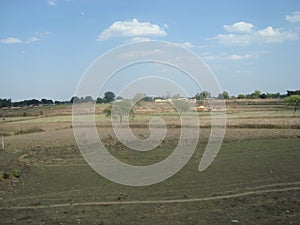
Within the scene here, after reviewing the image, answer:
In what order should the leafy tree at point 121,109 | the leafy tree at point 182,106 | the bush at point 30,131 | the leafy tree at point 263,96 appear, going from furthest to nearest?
1. the leafy tree at point 263,96
2. the bush at point 30,131
3. the leafy tree at point 121,109
4. the leafy tree at point 182,106

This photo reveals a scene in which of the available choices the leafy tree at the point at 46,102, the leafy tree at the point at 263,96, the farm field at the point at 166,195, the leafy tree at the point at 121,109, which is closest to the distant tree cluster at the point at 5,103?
the leafy tree at the point at 46,102

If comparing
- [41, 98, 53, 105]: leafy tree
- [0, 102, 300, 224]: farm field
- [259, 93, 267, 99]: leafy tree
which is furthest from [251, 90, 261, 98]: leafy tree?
[0, 102, 300, 224]: farm field

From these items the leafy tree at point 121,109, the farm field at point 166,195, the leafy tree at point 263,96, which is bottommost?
the farm field at point 166,195

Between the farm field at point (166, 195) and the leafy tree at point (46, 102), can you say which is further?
the leafy tree at point (46, 102)

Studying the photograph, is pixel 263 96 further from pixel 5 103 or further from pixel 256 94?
pixel 5 103

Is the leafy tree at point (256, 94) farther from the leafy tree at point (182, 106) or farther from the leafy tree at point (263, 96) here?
the leafy tree at point (182, 106)

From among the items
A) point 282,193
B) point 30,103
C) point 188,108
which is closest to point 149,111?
point 188,108

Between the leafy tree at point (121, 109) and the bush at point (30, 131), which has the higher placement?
the leafy tree at point (121, 109)

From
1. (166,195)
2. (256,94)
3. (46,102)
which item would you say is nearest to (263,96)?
(256,94)

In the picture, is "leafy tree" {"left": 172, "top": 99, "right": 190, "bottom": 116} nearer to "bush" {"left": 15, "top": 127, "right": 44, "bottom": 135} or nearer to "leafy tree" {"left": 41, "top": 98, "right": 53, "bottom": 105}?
"bush" {"left": 15, "top": 127, "right": 44, "bottom": 135}

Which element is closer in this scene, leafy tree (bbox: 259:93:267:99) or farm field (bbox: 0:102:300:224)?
farm field (bbox: 0:102:300:224)

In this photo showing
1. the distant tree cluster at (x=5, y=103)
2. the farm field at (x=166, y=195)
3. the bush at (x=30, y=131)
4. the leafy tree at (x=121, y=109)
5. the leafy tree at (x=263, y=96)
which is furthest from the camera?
the leafy tree at (x=263, y=96)

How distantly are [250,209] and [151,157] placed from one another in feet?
30.4

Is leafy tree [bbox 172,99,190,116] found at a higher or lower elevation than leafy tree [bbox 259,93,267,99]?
lower
